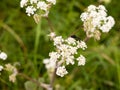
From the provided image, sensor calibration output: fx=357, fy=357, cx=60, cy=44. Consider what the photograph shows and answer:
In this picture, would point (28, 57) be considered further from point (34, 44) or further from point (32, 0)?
point (32, 0)

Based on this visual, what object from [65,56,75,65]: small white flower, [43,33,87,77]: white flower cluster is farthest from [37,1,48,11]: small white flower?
[65,56,75,65]: small white flower

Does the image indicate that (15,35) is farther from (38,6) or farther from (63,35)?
(38,6)

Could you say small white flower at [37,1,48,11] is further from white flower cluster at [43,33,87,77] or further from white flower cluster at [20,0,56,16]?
white flower cluster at [43,33,87,77]

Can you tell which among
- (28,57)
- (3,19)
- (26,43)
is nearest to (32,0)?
(28,57)

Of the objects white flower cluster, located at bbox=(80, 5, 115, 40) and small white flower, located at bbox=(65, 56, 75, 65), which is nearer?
small white flower, located at bbox=(65, 56, 75, 65)

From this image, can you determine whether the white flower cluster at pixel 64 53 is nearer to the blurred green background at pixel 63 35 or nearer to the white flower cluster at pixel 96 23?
the white flower cluster at pixel 96 23

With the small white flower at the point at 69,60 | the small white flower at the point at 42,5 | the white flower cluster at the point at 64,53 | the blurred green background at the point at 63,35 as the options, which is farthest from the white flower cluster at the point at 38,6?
the blurred green background at the point at 63,35

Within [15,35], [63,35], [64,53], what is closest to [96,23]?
[64,53]

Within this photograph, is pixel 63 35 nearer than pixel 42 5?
No

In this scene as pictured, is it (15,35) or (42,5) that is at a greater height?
(15,35)
